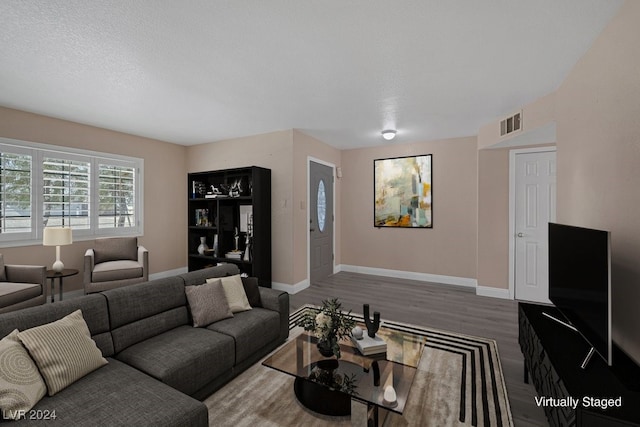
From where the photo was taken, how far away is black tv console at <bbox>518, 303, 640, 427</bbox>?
1.25 metres

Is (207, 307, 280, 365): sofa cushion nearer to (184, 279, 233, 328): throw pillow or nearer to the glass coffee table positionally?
(184, 279, 233, 328): throw pillow

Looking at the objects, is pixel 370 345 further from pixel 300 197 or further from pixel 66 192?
pixel 66 192

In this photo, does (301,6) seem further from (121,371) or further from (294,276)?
(294,276)

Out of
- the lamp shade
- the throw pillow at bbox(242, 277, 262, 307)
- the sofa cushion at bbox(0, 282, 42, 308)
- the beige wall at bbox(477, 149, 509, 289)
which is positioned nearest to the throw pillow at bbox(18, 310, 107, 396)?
the throw pillow at bbox(242, 277, 262, 307)

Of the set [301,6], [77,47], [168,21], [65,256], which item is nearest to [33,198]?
[65,256]

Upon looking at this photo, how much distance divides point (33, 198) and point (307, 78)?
4.00m

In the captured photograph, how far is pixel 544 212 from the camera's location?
13.3ft

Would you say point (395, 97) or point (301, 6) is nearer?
point (301, 6)

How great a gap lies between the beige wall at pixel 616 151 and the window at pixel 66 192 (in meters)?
5.98

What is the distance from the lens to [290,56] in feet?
7.75

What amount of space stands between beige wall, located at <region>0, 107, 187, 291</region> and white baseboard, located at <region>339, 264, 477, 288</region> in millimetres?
3471

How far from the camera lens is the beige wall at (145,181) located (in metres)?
3.76

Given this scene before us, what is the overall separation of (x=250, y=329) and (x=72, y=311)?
1168mm

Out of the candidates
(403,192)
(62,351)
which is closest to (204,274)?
(62,351)
